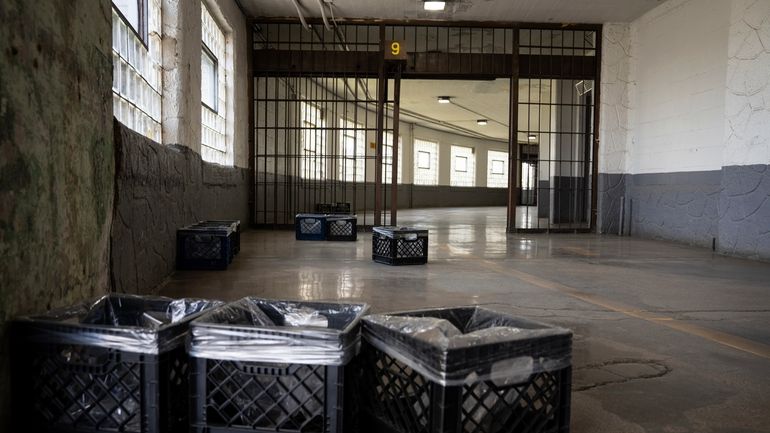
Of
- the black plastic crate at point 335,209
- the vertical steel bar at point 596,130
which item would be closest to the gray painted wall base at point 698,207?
the vertical steel bar at point 596,130

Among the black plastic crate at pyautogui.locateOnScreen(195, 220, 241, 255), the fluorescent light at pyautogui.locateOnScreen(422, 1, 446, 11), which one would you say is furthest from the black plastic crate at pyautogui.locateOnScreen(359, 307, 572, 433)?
the fluorescent light at pyautogui.locateOnScreen(422, 1, 446, 11)

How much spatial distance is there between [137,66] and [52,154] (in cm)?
293

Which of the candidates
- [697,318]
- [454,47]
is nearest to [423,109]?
[454,47]

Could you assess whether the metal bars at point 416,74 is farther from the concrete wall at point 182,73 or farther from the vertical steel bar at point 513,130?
the concrete wall at point 182,73

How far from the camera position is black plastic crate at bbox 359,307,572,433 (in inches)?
57.0

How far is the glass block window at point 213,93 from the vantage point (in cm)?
755

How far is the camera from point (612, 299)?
4.16m

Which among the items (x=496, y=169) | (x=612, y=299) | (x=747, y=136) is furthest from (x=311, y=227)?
(x=496, y=169)

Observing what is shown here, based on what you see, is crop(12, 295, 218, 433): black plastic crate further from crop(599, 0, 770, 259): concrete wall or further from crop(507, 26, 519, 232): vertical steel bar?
crop(507, 26, 519, 232): vertical steel bar

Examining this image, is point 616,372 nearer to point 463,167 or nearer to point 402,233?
point 402,233

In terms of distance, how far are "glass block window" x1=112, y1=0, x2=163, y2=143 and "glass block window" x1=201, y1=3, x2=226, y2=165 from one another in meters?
2.18

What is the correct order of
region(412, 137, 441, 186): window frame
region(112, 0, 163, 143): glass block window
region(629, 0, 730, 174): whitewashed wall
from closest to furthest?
1. region(112, 0, 163, 143): glass block window
2. region(629, 0, 730, 174): whitewashed wall
3. region(412, 137, 441, 186): window frame

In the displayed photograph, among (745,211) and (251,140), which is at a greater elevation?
(251,140)

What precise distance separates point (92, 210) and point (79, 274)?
337mm
